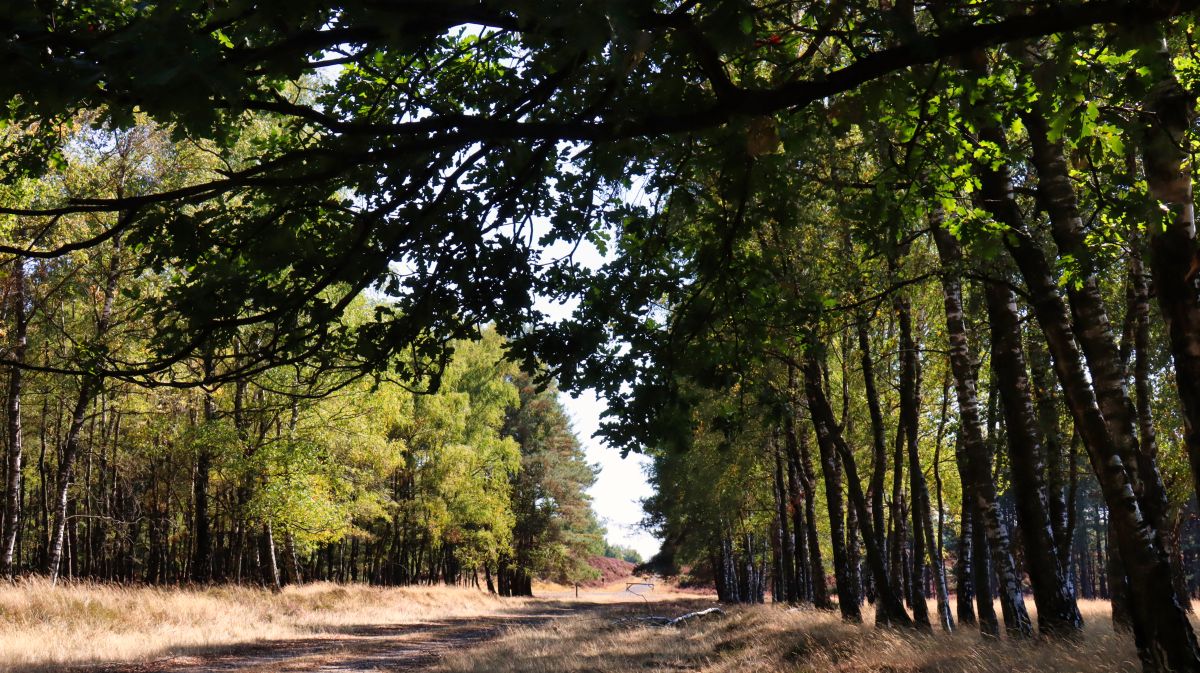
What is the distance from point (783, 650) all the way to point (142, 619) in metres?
13.7

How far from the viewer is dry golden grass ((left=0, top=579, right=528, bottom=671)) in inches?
533

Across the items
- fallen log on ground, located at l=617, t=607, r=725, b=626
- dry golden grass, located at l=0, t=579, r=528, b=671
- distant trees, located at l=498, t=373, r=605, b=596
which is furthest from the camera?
distant trees, located at l=498, t=373, r=605, b=596

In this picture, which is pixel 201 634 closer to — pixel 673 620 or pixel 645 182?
pixel 673 620

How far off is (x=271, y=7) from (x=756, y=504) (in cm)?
3587

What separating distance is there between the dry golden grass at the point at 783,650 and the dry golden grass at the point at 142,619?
583cm

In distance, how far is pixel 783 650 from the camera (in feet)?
43.8

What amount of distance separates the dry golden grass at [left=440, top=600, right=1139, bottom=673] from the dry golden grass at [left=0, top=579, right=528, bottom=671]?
5.83 metres

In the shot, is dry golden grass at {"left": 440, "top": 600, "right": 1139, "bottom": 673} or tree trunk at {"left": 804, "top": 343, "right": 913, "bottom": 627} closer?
dry golden grass at {"left": 440, "top": 600, "right": 1139, "bottom": 673}

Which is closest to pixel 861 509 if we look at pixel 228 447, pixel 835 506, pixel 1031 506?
pixel 835 506

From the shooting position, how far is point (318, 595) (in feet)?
91.6

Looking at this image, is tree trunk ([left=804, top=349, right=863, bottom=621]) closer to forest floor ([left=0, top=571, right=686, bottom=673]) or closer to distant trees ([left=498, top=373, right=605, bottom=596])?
forest floor ([left=0, top=571, right=686, bottom=673])

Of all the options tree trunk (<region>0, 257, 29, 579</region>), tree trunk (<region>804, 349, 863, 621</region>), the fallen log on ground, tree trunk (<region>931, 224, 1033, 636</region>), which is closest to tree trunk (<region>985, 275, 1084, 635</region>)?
tree trunk (<region>931, 224, 1033, 636</region>)

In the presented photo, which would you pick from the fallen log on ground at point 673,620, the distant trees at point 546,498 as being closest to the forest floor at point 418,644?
the fallen log on ground at point 673,620

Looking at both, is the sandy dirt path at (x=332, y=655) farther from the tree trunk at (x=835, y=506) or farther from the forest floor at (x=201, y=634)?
the tree trunk at (x=835, y=506)
